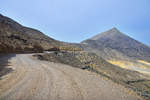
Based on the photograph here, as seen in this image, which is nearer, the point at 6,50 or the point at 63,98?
the point at 63,98

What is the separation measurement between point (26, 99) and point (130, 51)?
117005 millimetres

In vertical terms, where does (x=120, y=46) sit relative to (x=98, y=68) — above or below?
above

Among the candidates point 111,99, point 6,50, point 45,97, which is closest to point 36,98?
point 45,97

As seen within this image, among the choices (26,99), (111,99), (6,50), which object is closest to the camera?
(26,99)

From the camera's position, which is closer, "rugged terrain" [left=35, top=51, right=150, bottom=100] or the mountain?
"rugged terrain" [left=35, top=51, right=150, bottom=100]

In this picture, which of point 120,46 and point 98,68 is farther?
point 120,46

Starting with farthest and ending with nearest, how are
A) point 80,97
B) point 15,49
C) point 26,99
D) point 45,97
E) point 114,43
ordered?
point 114,43 < point 15,49 < point 80,97 < point 45,97 < point 26,99

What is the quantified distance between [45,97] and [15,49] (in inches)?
895

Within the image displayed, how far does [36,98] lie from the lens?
124 inches

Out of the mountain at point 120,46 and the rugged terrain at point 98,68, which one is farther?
the mountain at point 120,46

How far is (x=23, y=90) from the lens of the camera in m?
3.59

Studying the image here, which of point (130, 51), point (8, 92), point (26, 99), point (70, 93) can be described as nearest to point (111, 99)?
point (70, 93)

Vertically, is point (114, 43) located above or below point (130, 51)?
above

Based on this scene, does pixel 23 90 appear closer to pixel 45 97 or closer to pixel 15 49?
pixel 45 97
